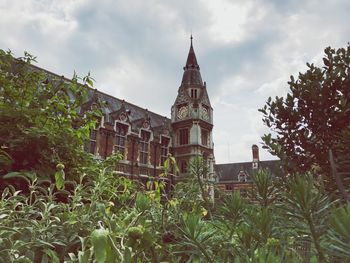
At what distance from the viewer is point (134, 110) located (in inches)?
1153

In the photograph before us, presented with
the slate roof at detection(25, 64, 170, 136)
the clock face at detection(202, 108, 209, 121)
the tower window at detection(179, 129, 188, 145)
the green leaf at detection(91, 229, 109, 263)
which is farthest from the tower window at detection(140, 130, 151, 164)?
the green leaf at detection(91, 229, 109, 263)

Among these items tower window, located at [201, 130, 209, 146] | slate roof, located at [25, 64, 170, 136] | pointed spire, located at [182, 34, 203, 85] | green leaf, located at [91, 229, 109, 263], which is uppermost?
pointed spire, located at [182, 34, 203, 85]

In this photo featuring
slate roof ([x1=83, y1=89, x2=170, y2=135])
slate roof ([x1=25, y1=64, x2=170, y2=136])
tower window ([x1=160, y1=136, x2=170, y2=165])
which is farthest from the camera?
tower window ([x1=160, y1=136, x2=170, y2=165])

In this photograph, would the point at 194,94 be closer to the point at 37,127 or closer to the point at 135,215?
the point at 37,127

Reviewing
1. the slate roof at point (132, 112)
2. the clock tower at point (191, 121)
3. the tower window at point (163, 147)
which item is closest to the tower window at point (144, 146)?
the slate roof at point (132, 112)

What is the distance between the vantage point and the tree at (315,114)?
3159 mm

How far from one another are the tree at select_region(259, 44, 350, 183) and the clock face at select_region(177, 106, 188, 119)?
2572cm

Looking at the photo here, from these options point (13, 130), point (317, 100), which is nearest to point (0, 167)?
point (13, 130)

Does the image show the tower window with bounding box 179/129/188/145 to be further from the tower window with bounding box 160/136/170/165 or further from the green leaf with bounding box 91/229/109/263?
the green leaf with bounding box 91/229/109/263

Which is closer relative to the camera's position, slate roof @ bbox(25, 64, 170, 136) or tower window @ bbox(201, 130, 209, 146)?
slate roof @ bbox(25, 64, 170, 136)

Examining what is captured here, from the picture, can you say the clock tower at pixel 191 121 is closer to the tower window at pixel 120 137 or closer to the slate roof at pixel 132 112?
the slate roof at pixel 132 112

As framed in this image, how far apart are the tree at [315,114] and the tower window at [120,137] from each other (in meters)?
21.1

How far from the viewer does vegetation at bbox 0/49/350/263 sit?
700 mm

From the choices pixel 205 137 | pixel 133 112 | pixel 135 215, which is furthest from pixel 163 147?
pixel 135 215
